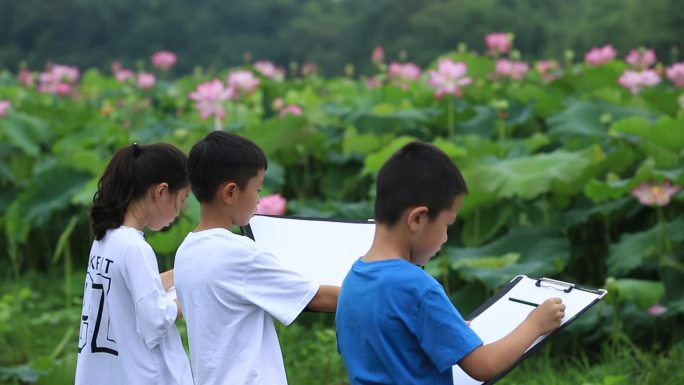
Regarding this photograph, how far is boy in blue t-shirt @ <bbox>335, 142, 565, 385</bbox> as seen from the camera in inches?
65.8

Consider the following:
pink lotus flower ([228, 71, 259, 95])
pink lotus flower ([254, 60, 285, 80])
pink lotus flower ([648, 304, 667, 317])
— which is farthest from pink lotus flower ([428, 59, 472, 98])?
pink lotus flower ([254, 60, 285, 80])

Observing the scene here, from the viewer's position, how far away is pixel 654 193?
12.7 ft

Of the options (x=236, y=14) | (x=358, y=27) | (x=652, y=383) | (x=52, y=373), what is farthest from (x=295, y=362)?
(x=236, y=14)

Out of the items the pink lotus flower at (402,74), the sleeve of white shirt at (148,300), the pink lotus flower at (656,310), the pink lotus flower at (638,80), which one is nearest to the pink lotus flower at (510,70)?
the pink lotus flower at (402,74)

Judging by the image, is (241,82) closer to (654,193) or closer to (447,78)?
(447,78)

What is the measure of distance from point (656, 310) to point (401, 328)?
226 cm

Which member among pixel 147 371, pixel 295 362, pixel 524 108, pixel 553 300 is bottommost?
pixel 295 362

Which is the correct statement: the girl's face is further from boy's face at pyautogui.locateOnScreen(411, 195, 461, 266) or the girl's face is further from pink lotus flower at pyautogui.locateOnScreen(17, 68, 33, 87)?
pink lotus flower at pyautogui.locateOnScreen(17, 68, 33, 87)

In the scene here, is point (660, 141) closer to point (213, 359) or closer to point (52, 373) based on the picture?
point (52, 373)

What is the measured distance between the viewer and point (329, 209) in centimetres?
493

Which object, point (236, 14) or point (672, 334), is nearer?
point (672, 334)

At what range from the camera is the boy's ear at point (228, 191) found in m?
2.03

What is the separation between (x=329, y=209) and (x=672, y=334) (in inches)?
61.1

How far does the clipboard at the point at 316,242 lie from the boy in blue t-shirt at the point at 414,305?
0.37 m
